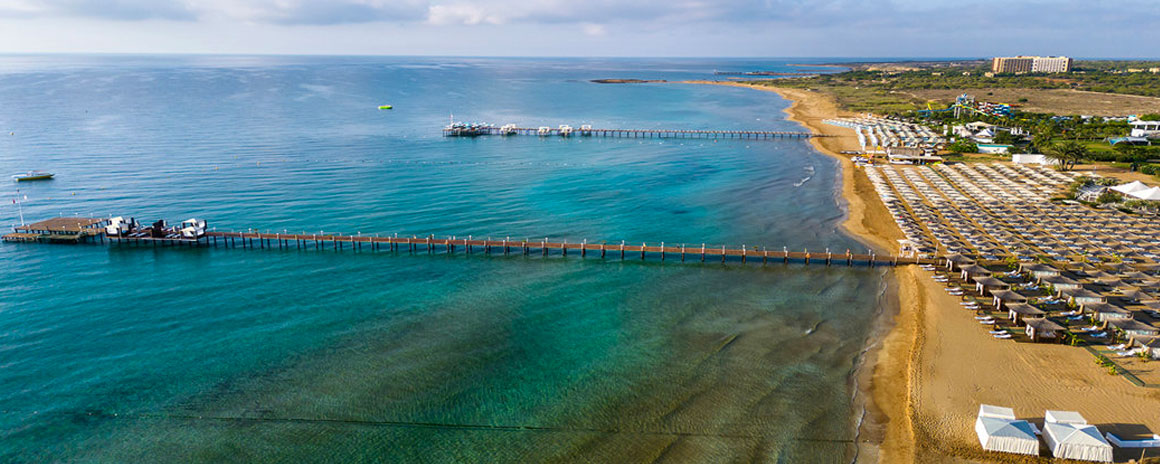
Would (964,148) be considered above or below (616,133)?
below

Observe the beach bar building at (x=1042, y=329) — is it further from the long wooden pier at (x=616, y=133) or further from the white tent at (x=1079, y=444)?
the long wooden pier at (x=616, y=133)

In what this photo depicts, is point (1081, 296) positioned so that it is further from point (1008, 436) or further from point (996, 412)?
point (1008, 436)

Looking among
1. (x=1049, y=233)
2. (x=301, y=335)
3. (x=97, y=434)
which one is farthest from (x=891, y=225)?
(x=97, y=434)

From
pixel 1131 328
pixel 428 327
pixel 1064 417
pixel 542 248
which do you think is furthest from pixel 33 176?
pixel 1131 328

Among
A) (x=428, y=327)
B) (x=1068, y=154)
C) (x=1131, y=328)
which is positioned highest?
(x=1068, y=154)

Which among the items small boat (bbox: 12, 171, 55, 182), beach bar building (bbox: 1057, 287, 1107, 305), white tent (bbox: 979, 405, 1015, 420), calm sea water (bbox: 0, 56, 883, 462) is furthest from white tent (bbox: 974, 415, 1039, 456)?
small boat (bbox: 12, 171, 55, 182)

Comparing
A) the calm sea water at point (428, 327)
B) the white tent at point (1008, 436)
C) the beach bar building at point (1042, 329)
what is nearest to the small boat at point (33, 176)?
the calm sea water at point (428, 327)

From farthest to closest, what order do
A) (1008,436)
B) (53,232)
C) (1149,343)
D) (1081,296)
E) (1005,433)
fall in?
(53,232)
(1081,296)
(1149,343)
(1005,433)
(1008,436)
